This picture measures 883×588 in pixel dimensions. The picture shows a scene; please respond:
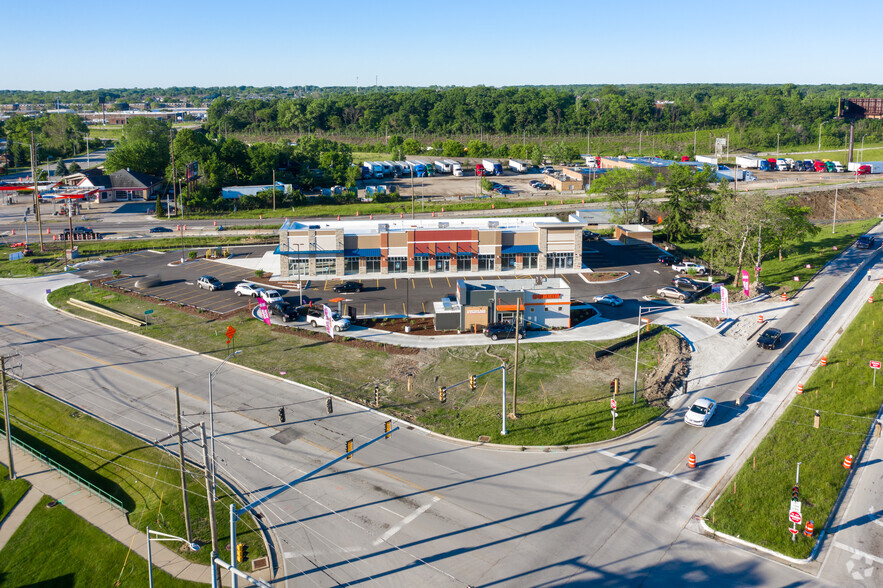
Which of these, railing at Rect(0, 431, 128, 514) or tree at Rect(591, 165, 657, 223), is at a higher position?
tree at Rect(591, 165, 657, 223)

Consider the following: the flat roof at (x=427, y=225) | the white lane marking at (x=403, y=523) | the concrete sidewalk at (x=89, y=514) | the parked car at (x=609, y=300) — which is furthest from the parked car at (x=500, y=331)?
the concrete sidewalk at (x=89, y=514)

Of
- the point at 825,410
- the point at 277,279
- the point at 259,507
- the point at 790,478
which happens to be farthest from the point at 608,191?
the point at 259,507

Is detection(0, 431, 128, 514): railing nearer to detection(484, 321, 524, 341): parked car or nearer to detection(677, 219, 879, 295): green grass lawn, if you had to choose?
detection(484, 321, 524, 341): parked car

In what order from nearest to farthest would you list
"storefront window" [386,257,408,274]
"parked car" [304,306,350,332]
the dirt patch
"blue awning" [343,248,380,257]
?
the dirt patch < "parked car" [304,306,350,332] < "blue awning" [343,248,380,257] < "storefront window" [386,257,408,274]

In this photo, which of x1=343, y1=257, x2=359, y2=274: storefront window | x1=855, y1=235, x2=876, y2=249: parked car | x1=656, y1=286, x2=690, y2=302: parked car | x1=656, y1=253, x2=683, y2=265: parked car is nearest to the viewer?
x1=656, y1=286, x2=690, y2=302: parked car

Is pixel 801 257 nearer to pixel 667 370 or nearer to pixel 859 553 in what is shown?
pixel 667 370

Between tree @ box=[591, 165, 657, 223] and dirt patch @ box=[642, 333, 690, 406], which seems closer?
dirt patch @ box=[642, 333, 690, 406]

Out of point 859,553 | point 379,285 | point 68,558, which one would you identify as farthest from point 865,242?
point 68,558

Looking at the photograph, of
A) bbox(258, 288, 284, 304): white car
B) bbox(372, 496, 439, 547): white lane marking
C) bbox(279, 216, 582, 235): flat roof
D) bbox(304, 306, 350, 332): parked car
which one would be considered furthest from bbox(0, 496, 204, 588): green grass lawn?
bbox(279, 216, 582, 235): flat roof
